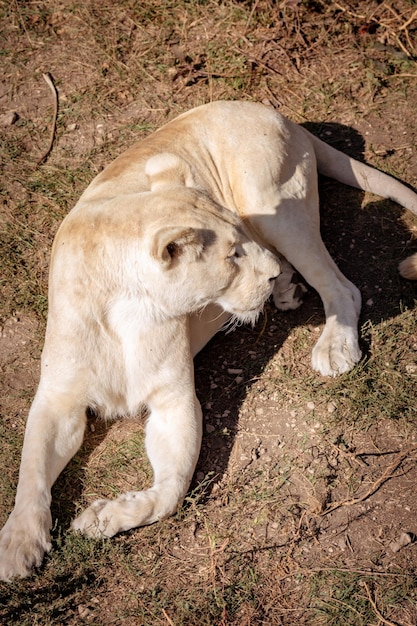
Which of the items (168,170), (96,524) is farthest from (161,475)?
(168,170)

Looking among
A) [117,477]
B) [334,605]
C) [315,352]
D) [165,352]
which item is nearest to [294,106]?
[315,352]

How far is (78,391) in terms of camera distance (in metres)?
3.68

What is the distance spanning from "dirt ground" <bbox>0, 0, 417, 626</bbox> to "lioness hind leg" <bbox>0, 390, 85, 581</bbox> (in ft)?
0.35

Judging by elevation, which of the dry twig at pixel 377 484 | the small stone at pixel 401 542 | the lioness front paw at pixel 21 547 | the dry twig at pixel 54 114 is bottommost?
the small stone at pixel 401 542

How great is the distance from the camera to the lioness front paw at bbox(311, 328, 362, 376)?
420 centimetres

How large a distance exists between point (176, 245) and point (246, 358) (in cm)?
126

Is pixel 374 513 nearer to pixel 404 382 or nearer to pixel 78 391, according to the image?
pixel 404 382

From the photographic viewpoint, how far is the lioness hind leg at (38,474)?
3385 mm

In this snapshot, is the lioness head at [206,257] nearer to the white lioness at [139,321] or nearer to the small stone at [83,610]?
the white lioness at [139,321]

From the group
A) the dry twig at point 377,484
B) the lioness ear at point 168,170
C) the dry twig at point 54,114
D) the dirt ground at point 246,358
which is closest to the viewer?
the dirt ground at point 246,358

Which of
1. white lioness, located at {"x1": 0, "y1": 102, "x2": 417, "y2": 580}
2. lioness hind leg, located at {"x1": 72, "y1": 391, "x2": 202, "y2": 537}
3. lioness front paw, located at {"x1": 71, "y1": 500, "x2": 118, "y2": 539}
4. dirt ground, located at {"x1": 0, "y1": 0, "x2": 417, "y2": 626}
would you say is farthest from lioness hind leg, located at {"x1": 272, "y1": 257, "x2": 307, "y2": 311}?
lioness front paw, located at {"x1": 71, "y1": 500, "x2": 118, "y2": 539}

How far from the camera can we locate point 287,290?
4496mm

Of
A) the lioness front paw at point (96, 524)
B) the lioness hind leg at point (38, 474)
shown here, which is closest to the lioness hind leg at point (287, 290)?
the lioness hind leg at point (38, 474)

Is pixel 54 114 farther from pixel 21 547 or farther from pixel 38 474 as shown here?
pixel 21 547
